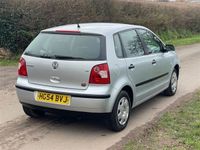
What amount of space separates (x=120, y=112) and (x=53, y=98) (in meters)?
1.10

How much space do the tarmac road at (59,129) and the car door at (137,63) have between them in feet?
1.73

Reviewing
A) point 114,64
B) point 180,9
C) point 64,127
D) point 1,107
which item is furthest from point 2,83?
point 180,9

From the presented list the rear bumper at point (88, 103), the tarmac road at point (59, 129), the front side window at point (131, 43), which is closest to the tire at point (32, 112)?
the tarmac road at point (59, 129)

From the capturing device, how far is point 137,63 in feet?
22.5

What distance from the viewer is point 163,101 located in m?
8.47

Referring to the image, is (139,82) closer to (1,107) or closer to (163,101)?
(163,101)

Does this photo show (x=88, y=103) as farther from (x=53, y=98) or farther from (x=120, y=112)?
(x=120, y=112)

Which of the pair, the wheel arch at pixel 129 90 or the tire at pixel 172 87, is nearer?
the wheel arch at pixel 129 90

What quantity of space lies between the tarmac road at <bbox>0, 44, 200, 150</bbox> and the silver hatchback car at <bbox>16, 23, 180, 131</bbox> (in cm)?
27

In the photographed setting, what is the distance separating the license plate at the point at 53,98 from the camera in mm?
5942

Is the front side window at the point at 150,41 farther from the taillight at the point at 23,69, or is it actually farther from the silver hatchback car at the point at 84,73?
the taillight at the point at 23,69

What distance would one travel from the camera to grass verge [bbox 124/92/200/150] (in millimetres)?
5629

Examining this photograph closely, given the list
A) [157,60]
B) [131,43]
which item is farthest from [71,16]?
[131,43]

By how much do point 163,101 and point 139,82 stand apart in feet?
5.73
